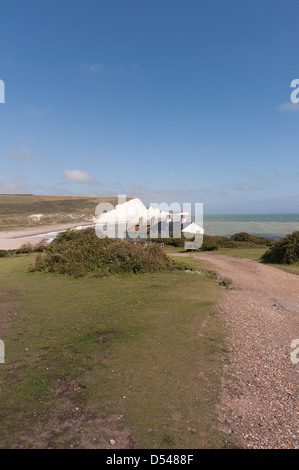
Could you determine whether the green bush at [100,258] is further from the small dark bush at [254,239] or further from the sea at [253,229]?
the sea at [253,229]

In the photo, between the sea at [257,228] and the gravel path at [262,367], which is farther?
the sea at [257,228]

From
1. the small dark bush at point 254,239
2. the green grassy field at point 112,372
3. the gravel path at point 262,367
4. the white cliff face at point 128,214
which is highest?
the white cliff face at point 128,214

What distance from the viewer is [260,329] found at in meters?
8.72

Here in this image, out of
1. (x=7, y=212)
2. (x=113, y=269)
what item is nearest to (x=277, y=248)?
(x=113, y=269)

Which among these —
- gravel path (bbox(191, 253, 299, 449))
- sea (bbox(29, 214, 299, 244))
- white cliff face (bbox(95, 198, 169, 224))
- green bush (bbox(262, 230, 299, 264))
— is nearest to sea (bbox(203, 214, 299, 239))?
sea (bbox(29, 214, 299, 244))

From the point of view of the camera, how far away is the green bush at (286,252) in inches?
770

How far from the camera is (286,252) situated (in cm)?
1972

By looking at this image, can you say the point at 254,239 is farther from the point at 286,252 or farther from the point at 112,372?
the point at 112,372

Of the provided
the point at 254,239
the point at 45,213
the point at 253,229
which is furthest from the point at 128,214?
the point at 254,239

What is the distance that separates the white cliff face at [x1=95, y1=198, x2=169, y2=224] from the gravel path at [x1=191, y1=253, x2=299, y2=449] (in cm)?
7918

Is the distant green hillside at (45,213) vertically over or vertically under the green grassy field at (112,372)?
over

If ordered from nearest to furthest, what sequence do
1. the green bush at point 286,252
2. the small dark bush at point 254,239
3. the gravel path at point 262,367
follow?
the gravel path at point 262,367 → the green bush at point 286,252 → the small dark bush at point 254,239

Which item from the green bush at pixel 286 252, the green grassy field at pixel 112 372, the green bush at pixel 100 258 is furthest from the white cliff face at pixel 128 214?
the green grassy field at pixel 112 372

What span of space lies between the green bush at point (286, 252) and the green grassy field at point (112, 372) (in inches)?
443
